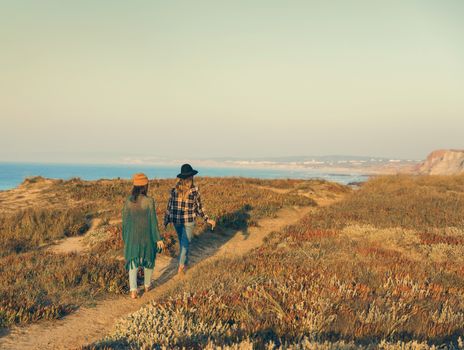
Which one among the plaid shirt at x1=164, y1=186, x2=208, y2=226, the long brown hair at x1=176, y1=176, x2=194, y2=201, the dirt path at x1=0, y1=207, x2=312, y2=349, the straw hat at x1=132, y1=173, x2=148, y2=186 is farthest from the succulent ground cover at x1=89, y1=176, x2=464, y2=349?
the straw hat at x1=132, y1=173, x2=148, y2=186

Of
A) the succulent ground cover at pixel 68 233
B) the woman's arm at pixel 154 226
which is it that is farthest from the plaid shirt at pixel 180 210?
the succulent ground cover at pixel 68 233

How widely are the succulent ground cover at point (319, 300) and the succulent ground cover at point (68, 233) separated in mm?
1953

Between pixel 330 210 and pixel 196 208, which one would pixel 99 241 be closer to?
pixel 196 208

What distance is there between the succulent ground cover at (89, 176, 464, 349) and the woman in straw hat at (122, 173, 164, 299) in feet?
3.31

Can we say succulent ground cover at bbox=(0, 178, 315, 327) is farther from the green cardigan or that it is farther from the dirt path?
the green cardigan

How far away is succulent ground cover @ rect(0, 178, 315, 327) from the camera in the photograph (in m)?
7.19

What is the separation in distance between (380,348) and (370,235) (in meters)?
8.69

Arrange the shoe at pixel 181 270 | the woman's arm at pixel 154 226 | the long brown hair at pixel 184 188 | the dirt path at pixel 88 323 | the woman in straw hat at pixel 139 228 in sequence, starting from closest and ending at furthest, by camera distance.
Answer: the dirt path at pixel 88 323 < the woman in straw hat at pixel 139 228 < the woman's arm at pixel 154 226 < the shoe at pixel 181 270 < the long brown hair at pixel 184 188

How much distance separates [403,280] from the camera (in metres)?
7.00

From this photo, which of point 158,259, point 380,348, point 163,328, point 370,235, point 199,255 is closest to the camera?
point 380,348

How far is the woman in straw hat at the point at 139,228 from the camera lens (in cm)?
788

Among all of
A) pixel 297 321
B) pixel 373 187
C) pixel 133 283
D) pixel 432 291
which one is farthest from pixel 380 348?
pixel 373 187

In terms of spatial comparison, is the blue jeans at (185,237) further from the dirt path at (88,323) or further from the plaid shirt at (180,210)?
the dirt path at (88,323)

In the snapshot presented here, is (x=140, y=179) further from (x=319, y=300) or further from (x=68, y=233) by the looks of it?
(x=68, y=233)
